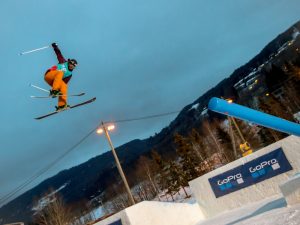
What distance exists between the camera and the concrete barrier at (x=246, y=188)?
1312 centimetres

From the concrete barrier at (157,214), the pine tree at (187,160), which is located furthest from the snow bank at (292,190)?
the pine tree at (187,160)

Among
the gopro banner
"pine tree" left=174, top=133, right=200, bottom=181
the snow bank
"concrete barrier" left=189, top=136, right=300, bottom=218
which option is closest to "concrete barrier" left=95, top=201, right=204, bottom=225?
"concrete barrier" left=189, top=136, right=300, bottom=218

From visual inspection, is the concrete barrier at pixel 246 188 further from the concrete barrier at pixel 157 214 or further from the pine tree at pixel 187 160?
the pine tree at pixel 187 160

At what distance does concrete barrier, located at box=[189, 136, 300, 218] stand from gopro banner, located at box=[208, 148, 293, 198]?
127mm

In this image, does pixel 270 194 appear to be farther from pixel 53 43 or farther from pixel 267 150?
pixel 53 43

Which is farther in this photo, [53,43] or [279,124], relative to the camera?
[53,43]

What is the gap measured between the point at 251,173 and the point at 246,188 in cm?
73

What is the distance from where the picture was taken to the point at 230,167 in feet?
48.4

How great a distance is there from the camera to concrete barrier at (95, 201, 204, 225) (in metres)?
14.2

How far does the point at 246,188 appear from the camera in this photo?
1440 cm

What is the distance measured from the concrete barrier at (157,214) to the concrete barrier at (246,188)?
2.02ft

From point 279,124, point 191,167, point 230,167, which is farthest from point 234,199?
point 191,167

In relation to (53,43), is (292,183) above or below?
below

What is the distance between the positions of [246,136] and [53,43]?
131ft
